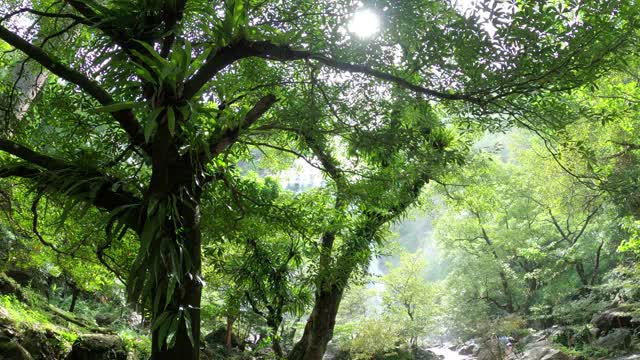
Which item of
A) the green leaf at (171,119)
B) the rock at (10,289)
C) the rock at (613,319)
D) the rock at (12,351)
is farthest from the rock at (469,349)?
the green leaf at (171,119)

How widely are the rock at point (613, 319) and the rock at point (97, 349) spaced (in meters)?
10.9

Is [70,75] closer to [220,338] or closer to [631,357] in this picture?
[220,338]

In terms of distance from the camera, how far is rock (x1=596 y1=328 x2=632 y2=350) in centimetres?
986

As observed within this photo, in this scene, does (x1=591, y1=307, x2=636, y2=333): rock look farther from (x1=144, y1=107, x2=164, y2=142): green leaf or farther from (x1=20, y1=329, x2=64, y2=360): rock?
(x1=144, y1=107, x2=164, y2=142): green leaf

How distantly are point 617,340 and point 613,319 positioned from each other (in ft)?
3.41

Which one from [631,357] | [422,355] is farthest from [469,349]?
[631,357]

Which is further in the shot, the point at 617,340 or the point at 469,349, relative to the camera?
the point at 469,349

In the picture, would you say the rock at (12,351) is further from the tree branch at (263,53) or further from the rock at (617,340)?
the rock at (617,340)

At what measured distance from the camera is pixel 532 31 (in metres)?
1.88

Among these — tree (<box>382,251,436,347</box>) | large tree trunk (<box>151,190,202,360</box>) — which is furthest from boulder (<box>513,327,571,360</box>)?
large tree trunk (<box>151,190,202,360</box>)

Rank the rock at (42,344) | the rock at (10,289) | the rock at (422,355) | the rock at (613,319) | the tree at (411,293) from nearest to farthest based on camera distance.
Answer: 1. the rock at (42,344)
2. the rock at (10,289)
3. the rock at (613,319)
4. the rock at (422,355)
5. the tree at (411,293)

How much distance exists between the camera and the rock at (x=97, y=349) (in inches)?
192

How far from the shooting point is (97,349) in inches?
198

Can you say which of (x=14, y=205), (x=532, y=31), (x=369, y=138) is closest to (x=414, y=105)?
(x=369, y=138)
